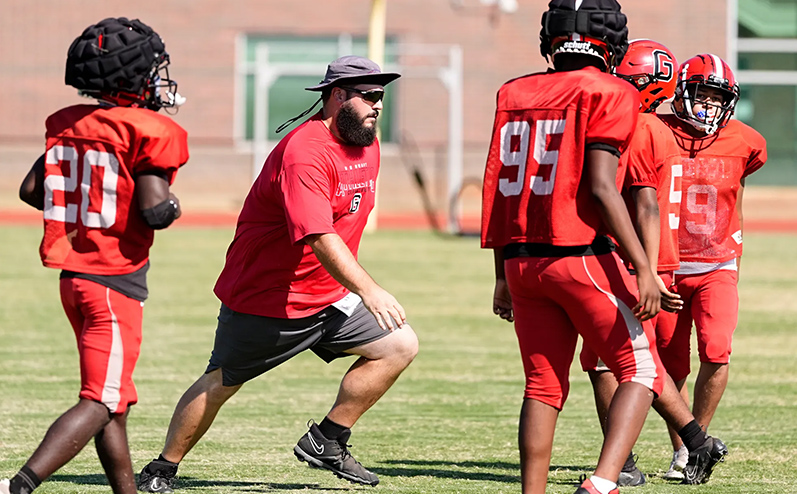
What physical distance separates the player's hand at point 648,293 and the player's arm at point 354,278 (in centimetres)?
89

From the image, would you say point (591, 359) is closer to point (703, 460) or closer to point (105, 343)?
point (703, 460)

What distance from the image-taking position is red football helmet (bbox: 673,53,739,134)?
589cm

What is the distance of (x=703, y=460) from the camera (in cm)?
563

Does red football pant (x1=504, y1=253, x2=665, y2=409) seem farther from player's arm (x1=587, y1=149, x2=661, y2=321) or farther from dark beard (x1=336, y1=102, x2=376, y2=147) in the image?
dark beard (x1=336, y1=102, x2=376, y2=147)

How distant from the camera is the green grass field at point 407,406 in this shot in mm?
5922

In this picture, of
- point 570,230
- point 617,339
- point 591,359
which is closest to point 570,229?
point 570,230

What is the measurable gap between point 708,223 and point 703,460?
45.9 inches

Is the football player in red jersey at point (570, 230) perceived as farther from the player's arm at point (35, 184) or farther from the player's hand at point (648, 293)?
the player's arm at point (35, 184)

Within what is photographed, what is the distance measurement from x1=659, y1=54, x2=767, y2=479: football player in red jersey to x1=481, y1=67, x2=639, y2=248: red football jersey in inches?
55.0

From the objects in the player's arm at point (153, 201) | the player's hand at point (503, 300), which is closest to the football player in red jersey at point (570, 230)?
the player's hand at point (503, 300)

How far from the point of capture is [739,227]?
617 cm

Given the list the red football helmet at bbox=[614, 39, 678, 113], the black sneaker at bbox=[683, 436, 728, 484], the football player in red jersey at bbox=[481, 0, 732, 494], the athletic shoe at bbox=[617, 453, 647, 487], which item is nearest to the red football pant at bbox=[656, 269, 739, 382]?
the black sneaker at bbox=[683, 436, 728, 484]

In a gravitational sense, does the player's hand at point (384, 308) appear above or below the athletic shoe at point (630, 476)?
above

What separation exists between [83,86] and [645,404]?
246 cm
